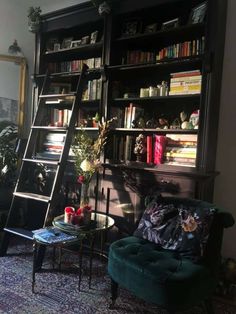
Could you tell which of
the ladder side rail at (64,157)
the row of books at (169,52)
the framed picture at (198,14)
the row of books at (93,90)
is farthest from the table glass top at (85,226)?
the framed picture at (198,14)

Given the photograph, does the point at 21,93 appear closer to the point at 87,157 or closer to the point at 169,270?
the point at 87,157

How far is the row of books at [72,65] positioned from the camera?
324 centimetres

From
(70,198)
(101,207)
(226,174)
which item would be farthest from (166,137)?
(70,198)

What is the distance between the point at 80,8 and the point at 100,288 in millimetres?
2614

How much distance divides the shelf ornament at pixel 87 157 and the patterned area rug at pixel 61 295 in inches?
23.8

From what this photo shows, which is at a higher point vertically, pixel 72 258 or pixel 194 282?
pixel 194 282

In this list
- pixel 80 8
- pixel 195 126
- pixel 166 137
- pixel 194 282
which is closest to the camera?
pixel 194 282

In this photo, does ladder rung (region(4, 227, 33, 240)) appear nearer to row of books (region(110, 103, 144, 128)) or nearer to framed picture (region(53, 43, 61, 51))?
row of books (region(110, 103, 144, 128))

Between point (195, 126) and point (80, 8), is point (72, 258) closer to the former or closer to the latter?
point (195, 126)

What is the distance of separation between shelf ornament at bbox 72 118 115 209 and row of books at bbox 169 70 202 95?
637mm

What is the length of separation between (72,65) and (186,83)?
140 centimetres

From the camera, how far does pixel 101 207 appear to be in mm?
2965

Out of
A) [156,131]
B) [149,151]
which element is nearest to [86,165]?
[149,151]

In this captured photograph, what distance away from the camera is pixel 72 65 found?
11.3ft
